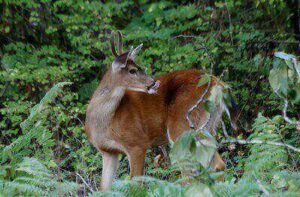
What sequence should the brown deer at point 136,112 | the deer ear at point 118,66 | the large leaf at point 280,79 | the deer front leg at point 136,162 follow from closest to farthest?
the large leaf at point 280,79 → the deer front leg at point 136,162 → the brown deer at point 136,112 → the deer ear at point 118,66

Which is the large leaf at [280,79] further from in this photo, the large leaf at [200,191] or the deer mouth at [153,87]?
the deer mouth at [153,87]

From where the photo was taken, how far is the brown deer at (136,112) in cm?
836

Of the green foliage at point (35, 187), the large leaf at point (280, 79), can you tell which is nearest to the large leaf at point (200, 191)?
the large leaf at point (280, 79)

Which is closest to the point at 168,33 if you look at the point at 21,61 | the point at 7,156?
the point at 21,61

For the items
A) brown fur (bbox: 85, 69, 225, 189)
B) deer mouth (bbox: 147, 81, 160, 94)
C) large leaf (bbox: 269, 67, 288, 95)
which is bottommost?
brown fur (bbox: 85, 69, 225, 189)

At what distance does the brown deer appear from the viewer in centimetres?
836

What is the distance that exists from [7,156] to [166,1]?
589 centimetres

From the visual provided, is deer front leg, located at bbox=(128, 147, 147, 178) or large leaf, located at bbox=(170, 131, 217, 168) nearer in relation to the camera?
large leaf, located at bbox=(170, 131, 217, 168)

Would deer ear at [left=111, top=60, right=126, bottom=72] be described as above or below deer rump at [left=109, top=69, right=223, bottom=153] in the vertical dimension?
above

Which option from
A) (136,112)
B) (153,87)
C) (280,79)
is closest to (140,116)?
(136,112)

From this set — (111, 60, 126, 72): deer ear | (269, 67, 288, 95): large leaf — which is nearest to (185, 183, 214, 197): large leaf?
(269, 67, 288, 95): large leaf

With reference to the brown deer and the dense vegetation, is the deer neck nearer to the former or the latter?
the brown deer

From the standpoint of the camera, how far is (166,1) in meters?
12.0

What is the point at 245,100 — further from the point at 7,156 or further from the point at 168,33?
the point at 7,156
